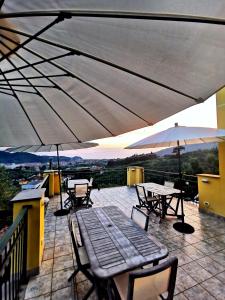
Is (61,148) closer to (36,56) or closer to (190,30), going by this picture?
(36,56)

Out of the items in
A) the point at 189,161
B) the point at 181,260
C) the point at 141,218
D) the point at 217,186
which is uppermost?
the point at 189,161

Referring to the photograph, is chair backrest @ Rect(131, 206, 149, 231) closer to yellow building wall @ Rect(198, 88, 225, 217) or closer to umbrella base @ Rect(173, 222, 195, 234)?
umbrella base @ Rect(173, 222, 195, 234)

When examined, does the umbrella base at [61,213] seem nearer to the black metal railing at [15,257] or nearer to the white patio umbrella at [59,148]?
the white patio umbrella at [59,148]

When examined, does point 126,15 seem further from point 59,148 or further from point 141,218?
point 59,148

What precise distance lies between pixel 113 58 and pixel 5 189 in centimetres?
814

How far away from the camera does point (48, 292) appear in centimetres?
217

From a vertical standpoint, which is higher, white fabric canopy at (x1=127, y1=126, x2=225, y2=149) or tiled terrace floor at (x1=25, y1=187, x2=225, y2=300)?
white fabric canopy at (x1=127, y1=126, x2=225, y2=149)

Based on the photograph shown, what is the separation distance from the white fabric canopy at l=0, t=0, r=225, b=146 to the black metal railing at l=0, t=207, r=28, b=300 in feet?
5.17

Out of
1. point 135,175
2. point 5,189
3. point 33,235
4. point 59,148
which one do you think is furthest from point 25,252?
point 135,175

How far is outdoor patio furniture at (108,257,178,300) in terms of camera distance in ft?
4.16

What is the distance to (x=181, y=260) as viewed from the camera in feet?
8.96

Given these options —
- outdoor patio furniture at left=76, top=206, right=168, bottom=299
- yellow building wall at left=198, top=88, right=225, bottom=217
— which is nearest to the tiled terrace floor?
yellow building wall at left=198, top=88, right=225, bottom=217

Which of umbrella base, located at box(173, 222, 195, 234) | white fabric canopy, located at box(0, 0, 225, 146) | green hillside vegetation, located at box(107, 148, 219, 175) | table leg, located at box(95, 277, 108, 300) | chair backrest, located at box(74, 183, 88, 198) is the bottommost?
umbrella base, located at box(173, 222, 195, 234)

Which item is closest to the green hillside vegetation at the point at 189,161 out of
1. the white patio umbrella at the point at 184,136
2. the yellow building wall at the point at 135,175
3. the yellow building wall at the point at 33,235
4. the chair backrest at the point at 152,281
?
the yellow building wall at the point at 135,175
